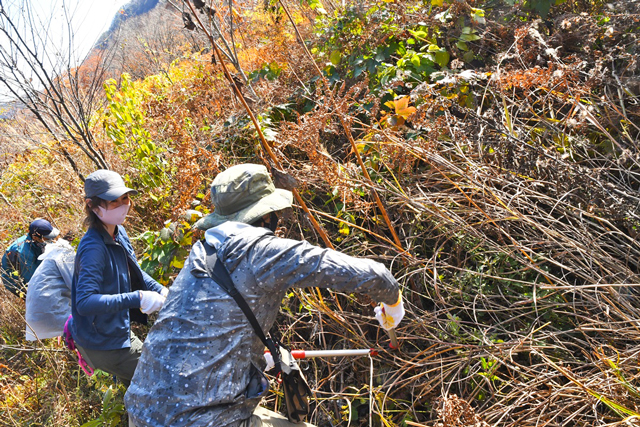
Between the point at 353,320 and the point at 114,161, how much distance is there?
3.56 m

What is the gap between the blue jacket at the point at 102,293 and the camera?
2.62 metres

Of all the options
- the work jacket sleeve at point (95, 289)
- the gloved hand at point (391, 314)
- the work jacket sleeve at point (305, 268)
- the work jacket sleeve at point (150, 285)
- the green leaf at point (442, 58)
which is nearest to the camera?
the work jacket sleeve at point (305, 268)

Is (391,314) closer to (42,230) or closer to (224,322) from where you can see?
(224,322)

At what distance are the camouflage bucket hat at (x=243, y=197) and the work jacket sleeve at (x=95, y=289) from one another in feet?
3.20

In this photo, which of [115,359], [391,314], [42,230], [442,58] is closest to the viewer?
[391,314]

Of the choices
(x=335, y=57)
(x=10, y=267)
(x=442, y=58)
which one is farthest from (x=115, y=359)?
(x=442, y=58)

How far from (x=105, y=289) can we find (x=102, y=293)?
0.10 ft

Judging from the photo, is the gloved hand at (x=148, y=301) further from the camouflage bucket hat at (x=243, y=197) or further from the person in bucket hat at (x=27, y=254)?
the person in bucket hat at (x=27, y=254)

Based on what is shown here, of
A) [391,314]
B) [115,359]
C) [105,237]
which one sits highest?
[105,237]

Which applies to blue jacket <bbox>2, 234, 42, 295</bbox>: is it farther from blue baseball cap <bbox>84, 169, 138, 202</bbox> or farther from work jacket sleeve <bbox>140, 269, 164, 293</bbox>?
blue baseball cap <bbox>84, 169, 138, 202</bbox>

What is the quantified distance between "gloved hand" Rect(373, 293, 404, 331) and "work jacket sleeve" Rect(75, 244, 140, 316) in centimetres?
147

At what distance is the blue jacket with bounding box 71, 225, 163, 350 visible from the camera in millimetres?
2625

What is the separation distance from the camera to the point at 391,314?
85.8 inches

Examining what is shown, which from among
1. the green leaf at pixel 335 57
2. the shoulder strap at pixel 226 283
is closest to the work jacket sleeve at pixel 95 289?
the shoulder strap at pixel 226 283
